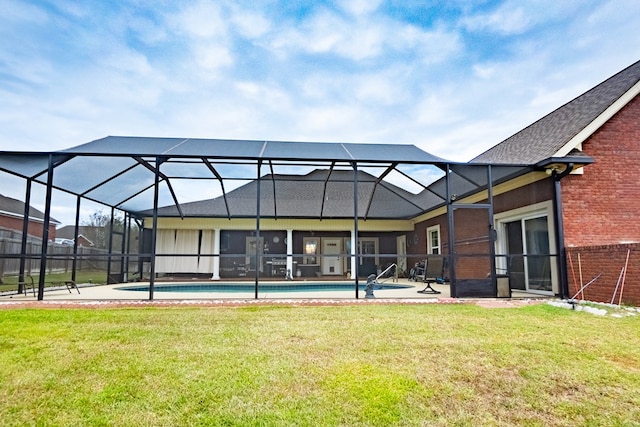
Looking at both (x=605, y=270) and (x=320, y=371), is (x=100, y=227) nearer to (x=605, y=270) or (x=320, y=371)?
(x=320, y=371)

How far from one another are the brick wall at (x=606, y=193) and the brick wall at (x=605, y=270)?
553 millimetres

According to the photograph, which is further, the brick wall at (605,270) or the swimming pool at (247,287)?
the swimming pool at (247,287)

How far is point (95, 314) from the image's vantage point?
573 centimetres

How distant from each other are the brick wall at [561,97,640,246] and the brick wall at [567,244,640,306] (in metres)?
0.55

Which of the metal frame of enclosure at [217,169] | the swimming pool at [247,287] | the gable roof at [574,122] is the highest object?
the gable roof at [574,122]

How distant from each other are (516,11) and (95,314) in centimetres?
1241

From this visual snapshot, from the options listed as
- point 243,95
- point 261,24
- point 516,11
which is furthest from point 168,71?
point 516,11

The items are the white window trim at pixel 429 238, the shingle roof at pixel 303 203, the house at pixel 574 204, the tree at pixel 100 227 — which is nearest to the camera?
the house at pixel 574 204

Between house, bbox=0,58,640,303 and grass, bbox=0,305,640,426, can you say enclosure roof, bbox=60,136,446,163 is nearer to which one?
house, bbox=0,58,640,303

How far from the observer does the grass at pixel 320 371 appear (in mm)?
2420

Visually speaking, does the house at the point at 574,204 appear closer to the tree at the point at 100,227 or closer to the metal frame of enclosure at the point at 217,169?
the metal frame of enclosure at the point at 217,169

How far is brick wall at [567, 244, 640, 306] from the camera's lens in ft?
20.6

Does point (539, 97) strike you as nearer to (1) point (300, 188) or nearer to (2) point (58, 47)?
(1) point (300, 188)

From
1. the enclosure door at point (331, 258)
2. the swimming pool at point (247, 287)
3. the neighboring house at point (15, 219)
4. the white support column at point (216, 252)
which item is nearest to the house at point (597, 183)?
the swimming pool at point (247, 287)
